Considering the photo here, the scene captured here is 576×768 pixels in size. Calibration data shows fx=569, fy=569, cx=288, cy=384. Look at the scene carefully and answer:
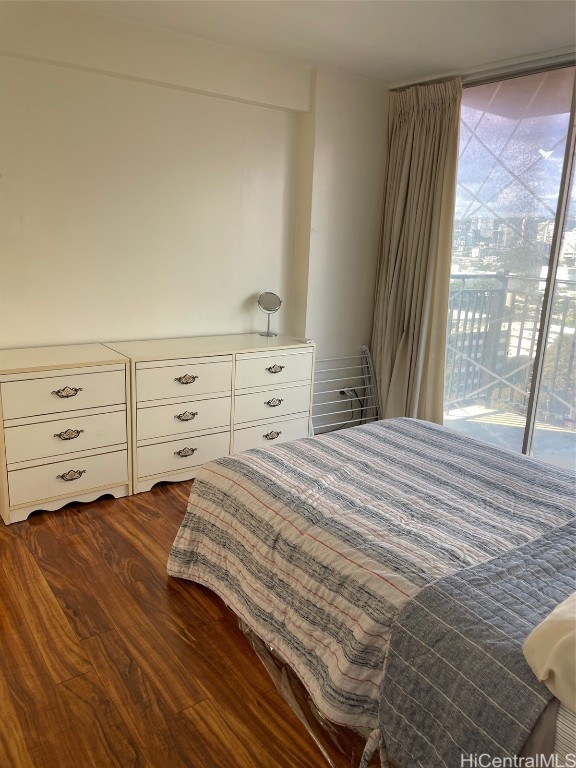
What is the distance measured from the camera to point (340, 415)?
4273 millimetres

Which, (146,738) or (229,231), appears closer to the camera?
(146,738)

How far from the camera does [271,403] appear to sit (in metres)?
3.52

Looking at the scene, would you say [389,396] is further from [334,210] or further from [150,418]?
[150,418]

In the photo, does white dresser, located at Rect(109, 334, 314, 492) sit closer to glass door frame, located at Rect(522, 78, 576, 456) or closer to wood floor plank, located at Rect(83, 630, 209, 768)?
wood floor plank, located at Rect(83, 630, 209, 768)

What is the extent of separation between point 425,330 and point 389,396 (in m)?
0.56

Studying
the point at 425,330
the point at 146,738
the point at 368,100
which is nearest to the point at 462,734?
the point at 146,738

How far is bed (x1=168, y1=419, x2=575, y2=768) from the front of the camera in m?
1.35

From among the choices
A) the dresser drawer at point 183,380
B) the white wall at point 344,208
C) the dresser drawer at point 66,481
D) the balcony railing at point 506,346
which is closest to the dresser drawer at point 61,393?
the dresser drawer at point 183,380

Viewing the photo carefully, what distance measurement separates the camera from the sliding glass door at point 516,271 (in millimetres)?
3197

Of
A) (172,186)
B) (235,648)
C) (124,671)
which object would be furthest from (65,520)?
(172,186)

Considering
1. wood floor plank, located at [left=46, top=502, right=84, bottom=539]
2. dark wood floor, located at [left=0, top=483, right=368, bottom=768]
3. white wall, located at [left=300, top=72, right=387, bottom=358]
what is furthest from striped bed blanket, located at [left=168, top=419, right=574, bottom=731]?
white wall, located at [left=300, top=72, right=387, bottom=358]

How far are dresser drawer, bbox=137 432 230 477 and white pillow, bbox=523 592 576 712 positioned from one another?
89.3 inches

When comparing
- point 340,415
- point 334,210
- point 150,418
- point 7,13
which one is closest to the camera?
point 7,13

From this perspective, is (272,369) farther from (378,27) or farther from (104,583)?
(378,27)
